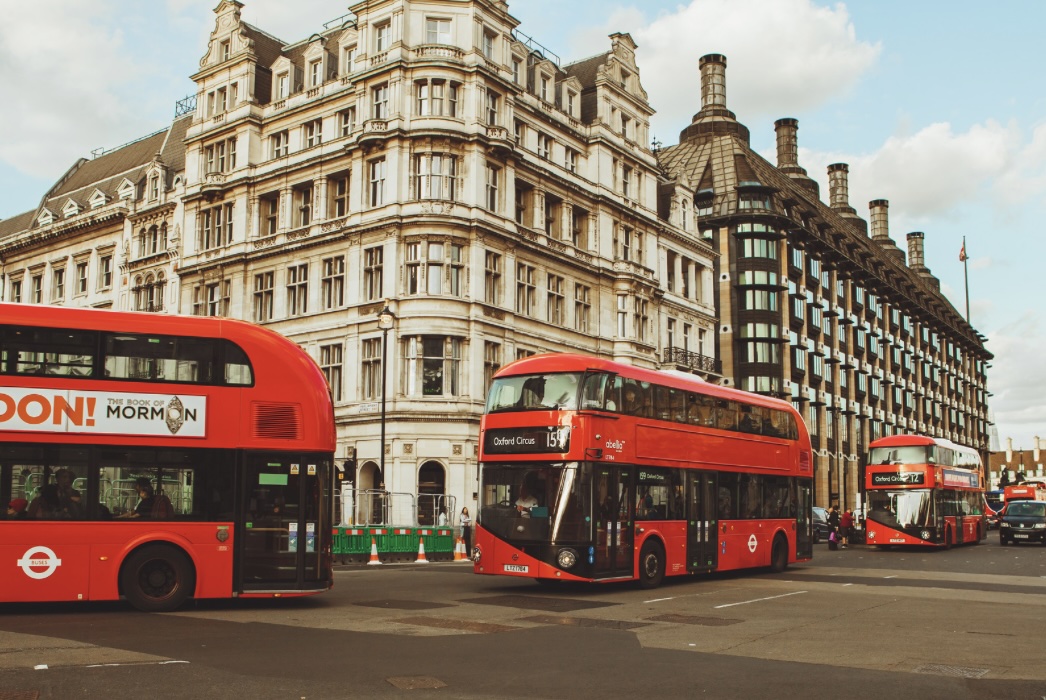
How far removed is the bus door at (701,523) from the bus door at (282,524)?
9223 mm

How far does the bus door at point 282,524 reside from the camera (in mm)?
15945

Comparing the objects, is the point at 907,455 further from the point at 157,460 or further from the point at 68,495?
the point at 68,495

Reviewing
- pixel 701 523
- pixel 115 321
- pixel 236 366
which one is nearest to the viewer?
pixel 115 321

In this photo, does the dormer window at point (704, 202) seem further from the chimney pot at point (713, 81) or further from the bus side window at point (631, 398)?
the bus side window at point (631, 398)

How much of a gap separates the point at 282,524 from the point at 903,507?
1131 inches

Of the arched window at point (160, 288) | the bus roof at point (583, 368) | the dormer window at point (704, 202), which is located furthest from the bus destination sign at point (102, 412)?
the dormer window at point (704, 202)

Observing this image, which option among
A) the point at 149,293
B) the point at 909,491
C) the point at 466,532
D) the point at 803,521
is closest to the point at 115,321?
the point at 803,521

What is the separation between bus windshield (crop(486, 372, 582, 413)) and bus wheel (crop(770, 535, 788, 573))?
10.0m

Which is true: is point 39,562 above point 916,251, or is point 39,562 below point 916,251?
below

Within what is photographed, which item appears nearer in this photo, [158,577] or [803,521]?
[158,577]

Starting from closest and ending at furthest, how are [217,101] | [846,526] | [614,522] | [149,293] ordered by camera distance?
1. [614,522]
2. [846,526]
3. [217,101]
4. [149,293]

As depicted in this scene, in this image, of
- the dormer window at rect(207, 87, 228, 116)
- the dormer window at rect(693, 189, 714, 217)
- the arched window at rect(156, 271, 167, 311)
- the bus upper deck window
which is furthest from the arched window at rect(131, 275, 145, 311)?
the bus upper deck window

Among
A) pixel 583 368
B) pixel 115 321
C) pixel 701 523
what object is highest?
pixel 115 321

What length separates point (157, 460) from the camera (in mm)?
15414
